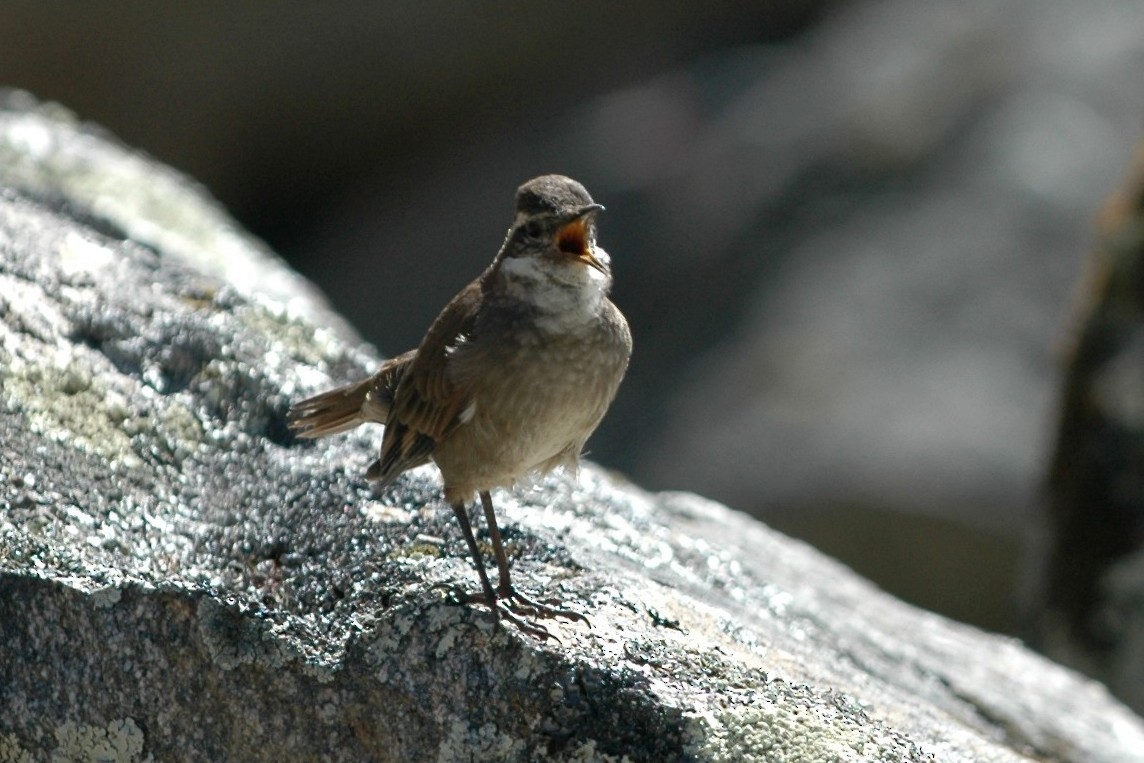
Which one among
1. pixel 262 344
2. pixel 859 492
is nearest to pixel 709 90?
pixel 859 492

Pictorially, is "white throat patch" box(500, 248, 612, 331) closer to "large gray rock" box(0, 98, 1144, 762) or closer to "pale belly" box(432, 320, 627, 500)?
"pale belly" box(432, 320, 627, 500)

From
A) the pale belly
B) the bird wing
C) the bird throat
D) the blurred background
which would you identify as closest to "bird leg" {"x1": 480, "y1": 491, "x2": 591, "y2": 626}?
the pale belly

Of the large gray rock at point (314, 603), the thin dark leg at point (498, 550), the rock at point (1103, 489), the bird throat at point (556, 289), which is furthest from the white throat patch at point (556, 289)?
the rock at point (1103, 489)

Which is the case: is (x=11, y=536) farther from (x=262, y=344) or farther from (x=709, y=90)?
(x=709, y=90)

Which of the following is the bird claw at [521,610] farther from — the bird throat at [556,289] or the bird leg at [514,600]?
the bird throat at [556,289]

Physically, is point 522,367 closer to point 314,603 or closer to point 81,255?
point 314,603

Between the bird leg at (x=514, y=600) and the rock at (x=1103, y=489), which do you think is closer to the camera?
the bird leg at (x=514, y=600)
